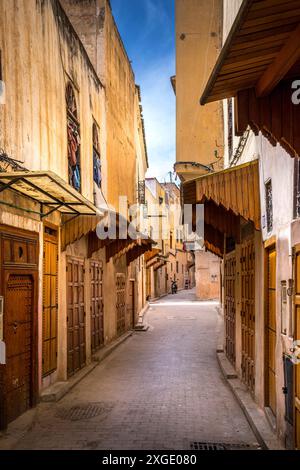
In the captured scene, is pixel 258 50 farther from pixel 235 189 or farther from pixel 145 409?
pixel 145 409

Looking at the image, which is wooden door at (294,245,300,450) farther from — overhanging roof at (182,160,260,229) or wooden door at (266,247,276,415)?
overhanging roof at (182,160,260,229)

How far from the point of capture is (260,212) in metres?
7.69

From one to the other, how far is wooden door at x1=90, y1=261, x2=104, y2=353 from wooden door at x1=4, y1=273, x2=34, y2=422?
4.95 m

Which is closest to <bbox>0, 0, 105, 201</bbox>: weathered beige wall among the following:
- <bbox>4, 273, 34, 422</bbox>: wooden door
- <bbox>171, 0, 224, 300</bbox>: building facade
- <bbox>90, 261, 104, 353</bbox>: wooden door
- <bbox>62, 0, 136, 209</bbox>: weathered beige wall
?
<bbox>4, 273, 34, 422</bbox>: wooden door

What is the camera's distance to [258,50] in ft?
11.7

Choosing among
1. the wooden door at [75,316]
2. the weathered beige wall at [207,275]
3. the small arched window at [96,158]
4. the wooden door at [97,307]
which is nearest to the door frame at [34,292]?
the wooden door at [75,316]

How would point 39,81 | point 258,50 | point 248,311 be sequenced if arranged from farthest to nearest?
point 248,311, point 39,81, point 258,50

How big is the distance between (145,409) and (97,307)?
5954 millimetres

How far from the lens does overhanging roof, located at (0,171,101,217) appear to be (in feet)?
20.2

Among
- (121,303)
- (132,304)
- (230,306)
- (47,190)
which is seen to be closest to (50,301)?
(47,190)

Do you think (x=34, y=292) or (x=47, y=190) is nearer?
(x=47, y=190)
